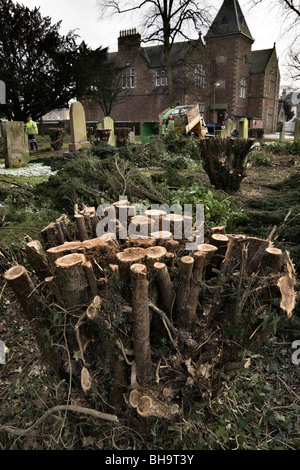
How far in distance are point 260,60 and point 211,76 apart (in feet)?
27.5

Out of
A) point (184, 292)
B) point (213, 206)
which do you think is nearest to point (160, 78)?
point (213, 206)

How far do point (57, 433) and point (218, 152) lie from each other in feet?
22.3

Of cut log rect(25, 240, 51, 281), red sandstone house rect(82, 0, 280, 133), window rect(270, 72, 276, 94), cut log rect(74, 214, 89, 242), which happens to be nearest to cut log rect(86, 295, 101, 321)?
cut log rect(25, 240, 51, 281)

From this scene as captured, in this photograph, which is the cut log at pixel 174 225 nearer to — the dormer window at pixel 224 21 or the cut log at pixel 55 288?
the cut log at pixel 55 288

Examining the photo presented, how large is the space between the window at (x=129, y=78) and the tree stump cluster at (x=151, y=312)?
139 ft

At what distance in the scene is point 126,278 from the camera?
6.15 feet

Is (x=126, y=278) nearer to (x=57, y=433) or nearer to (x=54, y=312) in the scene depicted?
(x=54, y=312)

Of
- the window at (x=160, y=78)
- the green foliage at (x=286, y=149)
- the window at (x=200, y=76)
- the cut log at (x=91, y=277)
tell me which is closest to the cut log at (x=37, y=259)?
the cut log at (x=91, y=277)

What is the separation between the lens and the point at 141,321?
183cm

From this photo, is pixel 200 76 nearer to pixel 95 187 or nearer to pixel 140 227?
pixel 95 187

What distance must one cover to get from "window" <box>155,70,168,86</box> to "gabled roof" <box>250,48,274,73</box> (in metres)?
12.0

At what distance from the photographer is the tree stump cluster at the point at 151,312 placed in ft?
6.03

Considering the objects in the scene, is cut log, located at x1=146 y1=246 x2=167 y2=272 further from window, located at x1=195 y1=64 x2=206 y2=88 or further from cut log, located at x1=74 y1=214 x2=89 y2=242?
window, located at x1=195 y1=64 x2=206 y2=88

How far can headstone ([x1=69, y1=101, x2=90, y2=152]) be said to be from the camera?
40.9 ft
